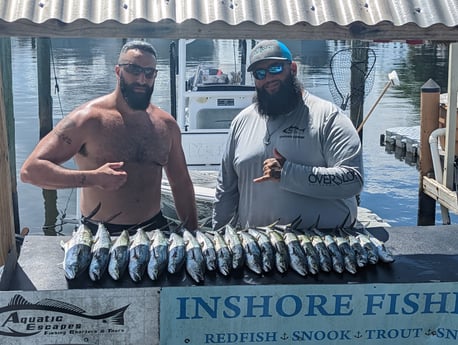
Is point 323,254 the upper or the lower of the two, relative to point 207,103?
lower

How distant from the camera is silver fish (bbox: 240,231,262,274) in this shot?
3.08 meters

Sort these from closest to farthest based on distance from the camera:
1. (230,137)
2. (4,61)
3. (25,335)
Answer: (25,335) → (230,137) → (4,61)

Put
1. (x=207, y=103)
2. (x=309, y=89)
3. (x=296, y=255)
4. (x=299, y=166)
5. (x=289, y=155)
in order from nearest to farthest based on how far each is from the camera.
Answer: (x=296, y=255)
(x=299, y=166)
(x=289, y=155)
(x=207, y=103)
(x=309, y=89)

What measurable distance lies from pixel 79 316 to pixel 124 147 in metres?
1.57

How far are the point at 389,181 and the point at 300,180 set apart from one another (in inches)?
406

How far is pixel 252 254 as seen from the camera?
313 cm

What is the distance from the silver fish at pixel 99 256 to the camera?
9.66 ft

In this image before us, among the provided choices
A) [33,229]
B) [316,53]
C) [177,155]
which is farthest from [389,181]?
[316,53]

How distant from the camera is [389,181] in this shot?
521 inches

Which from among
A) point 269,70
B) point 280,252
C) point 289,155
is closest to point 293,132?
A: point 289,155

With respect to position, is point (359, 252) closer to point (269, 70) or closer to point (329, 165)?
point (329, 165)

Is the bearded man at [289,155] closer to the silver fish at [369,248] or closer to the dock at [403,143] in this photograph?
the silver fish at [369,248]

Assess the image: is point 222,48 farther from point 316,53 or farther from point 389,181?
point 389,181

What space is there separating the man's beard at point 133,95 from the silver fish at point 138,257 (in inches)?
47.7
